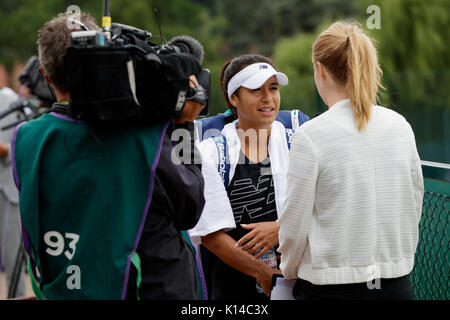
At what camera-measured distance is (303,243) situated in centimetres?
225

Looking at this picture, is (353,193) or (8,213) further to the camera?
(8,213)

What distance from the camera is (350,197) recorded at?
2154 millimetres

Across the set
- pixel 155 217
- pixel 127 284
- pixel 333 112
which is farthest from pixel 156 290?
pixel 333 112

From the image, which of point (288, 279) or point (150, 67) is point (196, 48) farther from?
point (288, 279)

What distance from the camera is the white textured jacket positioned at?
7.07 ft

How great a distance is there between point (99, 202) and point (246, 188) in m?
0.91

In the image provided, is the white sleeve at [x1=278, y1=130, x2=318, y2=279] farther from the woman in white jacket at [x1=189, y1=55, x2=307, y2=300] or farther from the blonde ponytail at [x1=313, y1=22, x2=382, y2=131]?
the woman in white jacket at [x1=189, y1=55, x2=307, y2=300]

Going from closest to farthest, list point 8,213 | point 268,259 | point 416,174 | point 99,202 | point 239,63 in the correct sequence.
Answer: point 99,202 < point 416,174 < point 268,259 < point 239,63 < point 8,213

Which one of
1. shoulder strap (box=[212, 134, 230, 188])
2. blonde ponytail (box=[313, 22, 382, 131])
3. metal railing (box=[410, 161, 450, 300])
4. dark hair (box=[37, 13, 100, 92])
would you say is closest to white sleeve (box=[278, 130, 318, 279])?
blonde ponytail (box=[313, 22, 382, 131])

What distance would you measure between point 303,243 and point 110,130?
0.83 m

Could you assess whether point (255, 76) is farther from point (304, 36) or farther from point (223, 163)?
point (304, 36)

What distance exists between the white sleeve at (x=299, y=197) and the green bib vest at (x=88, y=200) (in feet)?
1.64

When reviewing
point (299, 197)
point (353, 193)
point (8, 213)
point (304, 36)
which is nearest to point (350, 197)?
point (353, 193)

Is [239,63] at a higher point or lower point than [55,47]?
lower
